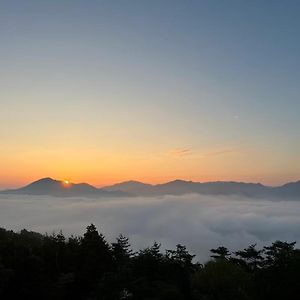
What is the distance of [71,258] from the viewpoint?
1339 inches

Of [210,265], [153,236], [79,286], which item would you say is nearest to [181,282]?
[210,265]

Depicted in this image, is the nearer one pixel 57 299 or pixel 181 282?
pixel 57 299

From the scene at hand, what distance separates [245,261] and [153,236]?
5504 inches

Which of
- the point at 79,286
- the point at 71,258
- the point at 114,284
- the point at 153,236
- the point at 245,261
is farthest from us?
the point at 153,236

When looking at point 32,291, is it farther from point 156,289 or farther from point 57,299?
point 156,289

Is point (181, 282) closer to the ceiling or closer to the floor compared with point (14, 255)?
closer to the floor

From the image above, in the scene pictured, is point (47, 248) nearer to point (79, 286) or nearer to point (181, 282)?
point (79, 286)

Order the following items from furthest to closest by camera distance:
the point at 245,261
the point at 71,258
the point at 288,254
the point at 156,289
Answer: the point at 245,261 < the point at 71,258 < the point at 288,254 < the point at 156,289

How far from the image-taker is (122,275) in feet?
77.2

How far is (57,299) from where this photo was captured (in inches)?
1078

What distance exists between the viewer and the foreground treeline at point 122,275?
24406 millimetres

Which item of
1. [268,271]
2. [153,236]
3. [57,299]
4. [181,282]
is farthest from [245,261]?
[153,236]

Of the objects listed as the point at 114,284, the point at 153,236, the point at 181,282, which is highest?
the point at 114,284

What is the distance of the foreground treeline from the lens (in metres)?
24.4
